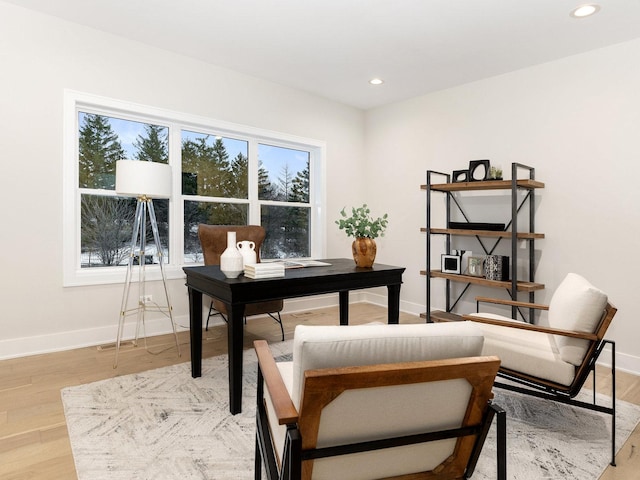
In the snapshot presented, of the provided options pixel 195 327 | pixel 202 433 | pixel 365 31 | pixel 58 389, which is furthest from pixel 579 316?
pixel 58 389

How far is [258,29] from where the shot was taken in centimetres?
324

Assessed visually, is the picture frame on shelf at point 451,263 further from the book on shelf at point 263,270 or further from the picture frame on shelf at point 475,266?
the book on shelf at point 263,270

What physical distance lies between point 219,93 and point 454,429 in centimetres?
384

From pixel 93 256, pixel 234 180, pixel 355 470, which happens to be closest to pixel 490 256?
pixel 234 180

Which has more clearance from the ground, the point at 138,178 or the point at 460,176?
the point at 460,176

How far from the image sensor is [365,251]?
306 cm

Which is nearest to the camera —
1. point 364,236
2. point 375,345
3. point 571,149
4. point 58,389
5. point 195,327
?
point 375,345

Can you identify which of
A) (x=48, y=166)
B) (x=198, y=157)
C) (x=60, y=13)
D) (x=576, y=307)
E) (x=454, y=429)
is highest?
(x=60, y=13)

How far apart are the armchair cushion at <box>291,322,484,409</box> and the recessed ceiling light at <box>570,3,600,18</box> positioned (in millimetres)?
2837

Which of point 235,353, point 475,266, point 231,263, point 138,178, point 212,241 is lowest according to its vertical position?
point 235,353

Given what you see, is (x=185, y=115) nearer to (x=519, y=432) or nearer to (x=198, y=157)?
(x=198, y=157)

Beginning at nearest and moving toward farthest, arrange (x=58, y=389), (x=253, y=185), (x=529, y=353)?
(x=529, y=353), (x=58, y=389), (x=253, y=185)

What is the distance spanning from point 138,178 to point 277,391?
2.36 m

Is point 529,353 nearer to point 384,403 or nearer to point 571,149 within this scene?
point 384,403
